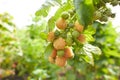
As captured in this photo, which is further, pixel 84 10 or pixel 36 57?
pixel 36 57

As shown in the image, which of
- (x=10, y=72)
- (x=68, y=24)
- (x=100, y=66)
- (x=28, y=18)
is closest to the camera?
(x=68, y=24)

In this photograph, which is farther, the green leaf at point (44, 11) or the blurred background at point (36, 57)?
the blurred background at point (36, 57)

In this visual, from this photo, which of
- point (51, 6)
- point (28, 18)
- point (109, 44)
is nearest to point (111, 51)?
point (109, 44)

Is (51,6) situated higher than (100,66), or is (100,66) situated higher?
(100,66)

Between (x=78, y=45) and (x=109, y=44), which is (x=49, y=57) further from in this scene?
(x=109, y=44)

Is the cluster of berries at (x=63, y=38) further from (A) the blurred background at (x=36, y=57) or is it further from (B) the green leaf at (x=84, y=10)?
(A) the blurred background at (x=36, y=57)

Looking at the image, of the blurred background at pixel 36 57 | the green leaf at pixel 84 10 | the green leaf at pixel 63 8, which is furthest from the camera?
the blurred background at pixel 36 57

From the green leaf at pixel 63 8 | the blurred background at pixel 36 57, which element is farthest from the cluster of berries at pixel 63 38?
the blurred background at pixel 36 57

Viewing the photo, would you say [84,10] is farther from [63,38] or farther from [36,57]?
[36,57]

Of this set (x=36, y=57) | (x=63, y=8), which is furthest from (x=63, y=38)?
(x=36, y=57)
